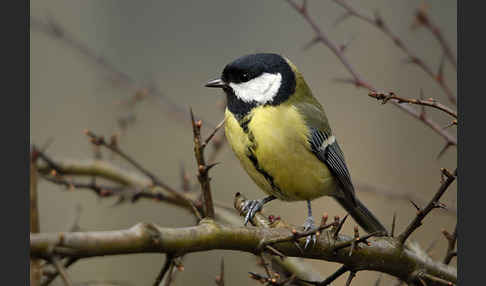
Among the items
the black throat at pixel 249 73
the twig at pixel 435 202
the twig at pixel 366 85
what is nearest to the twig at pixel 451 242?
the twig at pixel 435 202

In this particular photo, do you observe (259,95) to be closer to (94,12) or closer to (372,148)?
(372,148)

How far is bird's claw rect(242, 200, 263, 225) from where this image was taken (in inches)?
70.7

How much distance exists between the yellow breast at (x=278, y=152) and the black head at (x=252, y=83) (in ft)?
0.11

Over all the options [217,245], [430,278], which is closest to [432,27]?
[430,278]

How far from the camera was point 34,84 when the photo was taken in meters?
3.72

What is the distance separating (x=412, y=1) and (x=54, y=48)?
2523mm

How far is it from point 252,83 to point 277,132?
202mm

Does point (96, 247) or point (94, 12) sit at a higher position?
point (94, 12)

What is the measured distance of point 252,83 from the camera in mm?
1956

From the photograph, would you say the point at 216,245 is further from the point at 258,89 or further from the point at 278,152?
the point at 258,89

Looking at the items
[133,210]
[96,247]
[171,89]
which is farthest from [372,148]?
[96,247]

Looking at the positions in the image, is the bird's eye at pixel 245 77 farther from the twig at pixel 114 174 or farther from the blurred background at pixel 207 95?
the blurred background at pixel 207 95

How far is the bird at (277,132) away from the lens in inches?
74.1

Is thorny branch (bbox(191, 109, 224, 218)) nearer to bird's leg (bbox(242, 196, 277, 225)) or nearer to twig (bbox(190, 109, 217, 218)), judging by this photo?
twig (bbox(190, 109, 217, 218))
